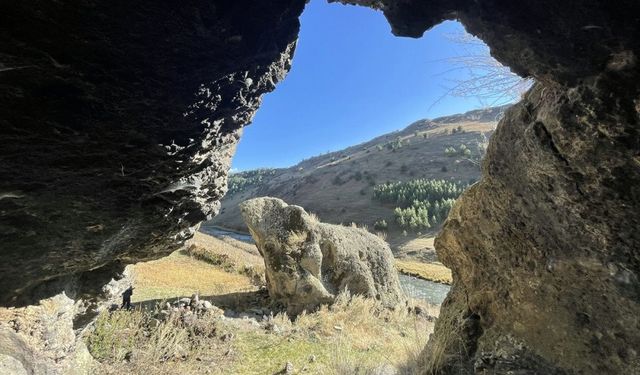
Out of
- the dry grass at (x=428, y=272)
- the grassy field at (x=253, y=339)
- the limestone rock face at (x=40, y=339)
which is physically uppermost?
the limestone rock face at (x=40, y=339)

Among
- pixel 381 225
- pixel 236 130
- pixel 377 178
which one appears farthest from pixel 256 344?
pixel 377 178

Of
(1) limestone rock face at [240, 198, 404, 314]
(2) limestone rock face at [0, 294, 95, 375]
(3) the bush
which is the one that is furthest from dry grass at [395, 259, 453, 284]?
(2) limestone rock face at [0, 294, 95, 375]

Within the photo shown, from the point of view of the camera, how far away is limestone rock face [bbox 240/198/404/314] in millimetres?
14374

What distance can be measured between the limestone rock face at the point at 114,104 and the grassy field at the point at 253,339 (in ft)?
13.6

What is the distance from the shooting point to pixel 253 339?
420 inches

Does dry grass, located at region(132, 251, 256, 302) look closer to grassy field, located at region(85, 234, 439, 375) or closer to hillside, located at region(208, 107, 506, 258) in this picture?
grassy field, located at region(85, 234, 439, 375)

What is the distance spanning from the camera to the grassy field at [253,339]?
728 cm

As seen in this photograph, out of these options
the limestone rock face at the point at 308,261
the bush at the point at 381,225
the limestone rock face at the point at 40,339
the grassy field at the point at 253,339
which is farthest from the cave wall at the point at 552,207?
the bush at the point at 381,225

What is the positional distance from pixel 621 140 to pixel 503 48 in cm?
87

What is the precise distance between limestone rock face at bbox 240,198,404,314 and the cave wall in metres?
9.32

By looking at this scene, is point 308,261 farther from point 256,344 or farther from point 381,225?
point 381,225

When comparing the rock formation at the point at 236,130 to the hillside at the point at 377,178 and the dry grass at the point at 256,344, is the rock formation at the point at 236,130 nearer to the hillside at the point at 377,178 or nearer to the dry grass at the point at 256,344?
the dry grass at the point at 256,344

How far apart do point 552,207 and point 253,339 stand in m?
9.01

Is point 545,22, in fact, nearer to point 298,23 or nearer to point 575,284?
point 298,23
